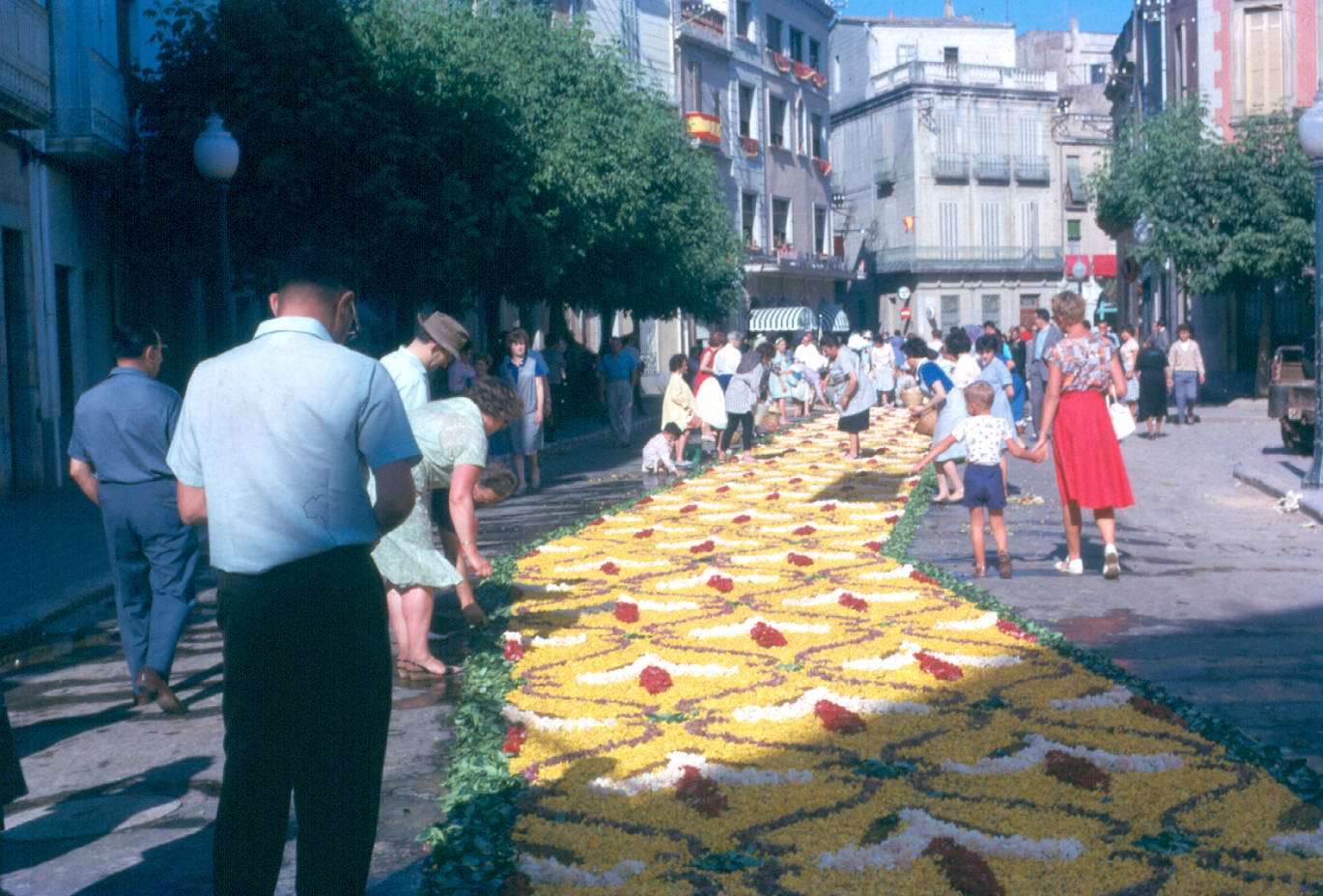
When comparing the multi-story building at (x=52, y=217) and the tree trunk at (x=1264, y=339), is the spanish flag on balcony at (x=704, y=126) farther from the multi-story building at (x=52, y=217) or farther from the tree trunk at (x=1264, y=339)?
the multi-story building at (x=52, y=217)

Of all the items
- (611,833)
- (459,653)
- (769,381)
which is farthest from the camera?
(769,381)

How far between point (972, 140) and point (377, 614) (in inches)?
2759

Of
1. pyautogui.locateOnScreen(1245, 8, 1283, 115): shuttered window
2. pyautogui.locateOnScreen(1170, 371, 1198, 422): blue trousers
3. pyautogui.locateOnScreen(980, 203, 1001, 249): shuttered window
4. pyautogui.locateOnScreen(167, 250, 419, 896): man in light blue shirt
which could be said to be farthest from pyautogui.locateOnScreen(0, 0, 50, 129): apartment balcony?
pyautogui.locateOnScreen(980, 203, 1001, 249): shuttered window

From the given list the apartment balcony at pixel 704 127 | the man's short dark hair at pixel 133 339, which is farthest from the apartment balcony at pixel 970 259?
the man's short dark hair at pixel 133 339

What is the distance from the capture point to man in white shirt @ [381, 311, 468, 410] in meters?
8.30

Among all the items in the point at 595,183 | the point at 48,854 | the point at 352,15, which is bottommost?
the point at 48,854

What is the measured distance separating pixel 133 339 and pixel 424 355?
4.59 feet

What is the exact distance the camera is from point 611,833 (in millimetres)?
5387

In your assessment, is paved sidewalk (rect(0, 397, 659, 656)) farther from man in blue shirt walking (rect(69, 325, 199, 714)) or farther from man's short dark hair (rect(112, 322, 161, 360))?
man's short dark hair (rect(112, 322, 161, 360))

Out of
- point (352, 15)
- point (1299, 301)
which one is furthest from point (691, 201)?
point (352, 15)

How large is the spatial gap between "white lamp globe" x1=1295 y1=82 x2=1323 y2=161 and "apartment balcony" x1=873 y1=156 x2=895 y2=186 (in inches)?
2190

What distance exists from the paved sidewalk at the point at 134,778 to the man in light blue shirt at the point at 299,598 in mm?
132

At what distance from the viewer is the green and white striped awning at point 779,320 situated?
59.3m

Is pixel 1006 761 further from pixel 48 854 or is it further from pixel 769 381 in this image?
pixel 769 381
